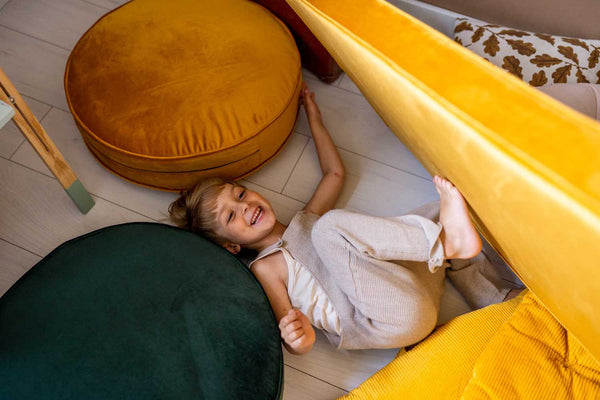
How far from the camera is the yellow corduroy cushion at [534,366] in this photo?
878 millimetres

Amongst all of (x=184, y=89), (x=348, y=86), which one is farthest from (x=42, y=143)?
(x=348, y=86)

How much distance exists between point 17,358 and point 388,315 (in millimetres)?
756

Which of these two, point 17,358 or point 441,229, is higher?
point 17,358

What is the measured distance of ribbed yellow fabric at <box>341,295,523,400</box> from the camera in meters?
0.98

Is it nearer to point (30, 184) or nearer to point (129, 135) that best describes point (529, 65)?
point (129, 135)

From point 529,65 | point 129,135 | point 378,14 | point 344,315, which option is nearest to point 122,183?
point 129,135

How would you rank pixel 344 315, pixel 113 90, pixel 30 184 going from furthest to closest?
pixel 30 184 → pixel 113 90 → pixel 344 315

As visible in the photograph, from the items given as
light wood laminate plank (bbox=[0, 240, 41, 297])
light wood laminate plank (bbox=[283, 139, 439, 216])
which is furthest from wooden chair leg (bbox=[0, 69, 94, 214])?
light wood laminate plank (bbox=[283, 139, 439, 216])

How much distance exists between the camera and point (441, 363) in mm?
1019

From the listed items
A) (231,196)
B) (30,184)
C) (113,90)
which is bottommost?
(231,196)

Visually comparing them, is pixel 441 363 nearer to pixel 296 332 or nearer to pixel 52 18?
pixel 296 332

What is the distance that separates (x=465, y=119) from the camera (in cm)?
66

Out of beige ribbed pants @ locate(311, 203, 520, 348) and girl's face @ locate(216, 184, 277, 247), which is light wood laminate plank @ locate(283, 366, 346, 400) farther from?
girl's face @ locate(216, 184, 277, 247)

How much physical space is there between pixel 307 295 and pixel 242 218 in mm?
248
